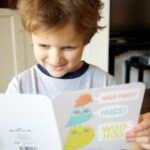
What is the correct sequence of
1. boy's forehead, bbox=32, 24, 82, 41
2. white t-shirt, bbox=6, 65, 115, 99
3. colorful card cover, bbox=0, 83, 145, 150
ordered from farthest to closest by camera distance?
white t-shirt, bbox=6, 65, 115, 99, boy's forehead, bbox=32, 24, 82, 41, colorful card cover, bbox=0, 83, 145, 150

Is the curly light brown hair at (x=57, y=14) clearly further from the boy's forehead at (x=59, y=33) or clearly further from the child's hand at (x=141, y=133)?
the child's hand at (x=141, y=133)

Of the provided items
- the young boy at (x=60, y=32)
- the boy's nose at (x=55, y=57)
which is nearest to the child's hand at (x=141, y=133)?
the young boy at (x=60, y=32)

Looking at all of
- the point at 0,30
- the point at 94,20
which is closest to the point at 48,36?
the point at 94,20

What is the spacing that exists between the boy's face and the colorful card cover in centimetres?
19

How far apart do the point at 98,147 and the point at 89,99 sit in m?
0.13

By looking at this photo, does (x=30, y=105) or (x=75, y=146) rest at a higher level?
(x=30, y=105)

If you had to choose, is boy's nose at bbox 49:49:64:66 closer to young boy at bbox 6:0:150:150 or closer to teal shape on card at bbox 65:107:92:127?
young boy at bbox 6:0:150:150

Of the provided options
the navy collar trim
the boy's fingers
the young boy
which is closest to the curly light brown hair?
the young boy

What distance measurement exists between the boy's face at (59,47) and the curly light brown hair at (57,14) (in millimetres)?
16

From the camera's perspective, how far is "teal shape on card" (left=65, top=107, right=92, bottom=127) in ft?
1.45

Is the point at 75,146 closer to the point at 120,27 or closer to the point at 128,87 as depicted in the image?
the point at 128,87

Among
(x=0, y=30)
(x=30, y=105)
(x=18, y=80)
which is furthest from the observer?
(x=0, y=30)

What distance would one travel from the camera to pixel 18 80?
0.72 meters

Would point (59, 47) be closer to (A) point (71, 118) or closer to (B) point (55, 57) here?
(B) point (55, 57)
